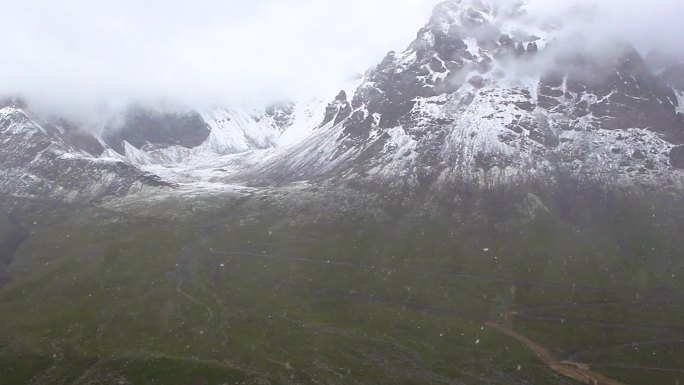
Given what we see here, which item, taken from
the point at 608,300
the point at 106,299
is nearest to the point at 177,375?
the point at 106,299

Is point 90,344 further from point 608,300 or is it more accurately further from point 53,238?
point 608,300

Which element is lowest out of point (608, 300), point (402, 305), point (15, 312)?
point (15, 312)

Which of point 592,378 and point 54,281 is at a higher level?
point 592,378

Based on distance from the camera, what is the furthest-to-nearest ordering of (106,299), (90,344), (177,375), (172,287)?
(172,287) < (106,299) < (90,344) < (177,375)

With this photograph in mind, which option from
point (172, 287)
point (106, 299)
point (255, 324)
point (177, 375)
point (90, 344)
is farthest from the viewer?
point (172, 287)

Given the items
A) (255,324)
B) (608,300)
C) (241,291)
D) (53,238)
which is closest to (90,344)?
(255,324)

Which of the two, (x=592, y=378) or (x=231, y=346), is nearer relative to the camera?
(x=592, y=378)

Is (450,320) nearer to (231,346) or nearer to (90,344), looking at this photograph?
(231,346)
